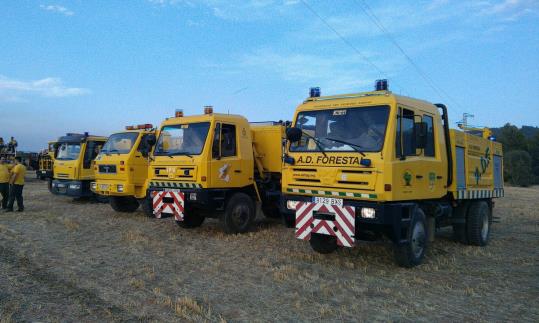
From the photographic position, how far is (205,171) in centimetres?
929

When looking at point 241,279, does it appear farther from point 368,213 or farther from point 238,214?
point 238,214

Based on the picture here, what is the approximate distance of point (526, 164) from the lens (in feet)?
148

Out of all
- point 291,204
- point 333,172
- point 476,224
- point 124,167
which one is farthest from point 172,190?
point 476,224

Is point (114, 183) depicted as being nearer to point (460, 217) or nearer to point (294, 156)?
point (294, 156)

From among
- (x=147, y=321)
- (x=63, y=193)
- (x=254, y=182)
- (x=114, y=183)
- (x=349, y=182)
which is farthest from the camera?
(x=63, y=193)

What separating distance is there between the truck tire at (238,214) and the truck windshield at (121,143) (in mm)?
4189

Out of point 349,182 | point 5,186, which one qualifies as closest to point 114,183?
point 5,186

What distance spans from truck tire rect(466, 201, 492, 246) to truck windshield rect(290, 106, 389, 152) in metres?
4.15

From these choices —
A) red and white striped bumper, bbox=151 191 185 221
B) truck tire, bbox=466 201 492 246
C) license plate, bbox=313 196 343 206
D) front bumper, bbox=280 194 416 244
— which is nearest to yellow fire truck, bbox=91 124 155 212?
red and white striped bumper, bbox=151 191 185 221

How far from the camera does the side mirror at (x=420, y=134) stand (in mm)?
6742

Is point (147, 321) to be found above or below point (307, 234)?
below

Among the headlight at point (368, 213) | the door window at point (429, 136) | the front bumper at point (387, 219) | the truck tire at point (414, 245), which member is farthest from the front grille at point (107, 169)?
the door window at point (429, 136)

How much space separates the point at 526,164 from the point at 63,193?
45079 millimetres

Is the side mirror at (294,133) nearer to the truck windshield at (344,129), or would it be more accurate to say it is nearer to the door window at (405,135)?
the truck windshield at (344,129)
